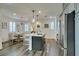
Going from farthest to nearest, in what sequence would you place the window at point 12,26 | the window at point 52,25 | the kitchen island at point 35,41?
1. the window at point 52,25
2. the window at point 12,26
3. the kitchen island at point 35,41

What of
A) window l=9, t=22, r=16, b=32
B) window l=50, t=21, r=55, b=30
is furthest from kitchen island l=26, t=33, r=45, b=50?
window l=50, t=21, r=55, b=30

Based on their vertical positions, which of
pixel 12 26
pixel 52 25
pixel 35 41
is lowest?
pixel 35 41

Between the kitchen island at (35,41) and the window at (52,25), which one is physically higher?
the window at (52,25)

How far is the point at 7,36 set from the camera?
13.3 metres

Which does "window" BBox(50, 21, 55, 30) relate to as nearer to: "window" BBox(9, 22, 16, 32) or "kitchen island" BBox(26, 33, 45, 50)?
"window" BBox(9, 22, 16, 32)

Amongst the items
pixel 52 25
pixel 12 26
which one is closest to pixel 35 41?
pixel 12 26

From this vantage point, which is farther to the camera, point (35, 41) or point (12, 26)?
point (12, 26)

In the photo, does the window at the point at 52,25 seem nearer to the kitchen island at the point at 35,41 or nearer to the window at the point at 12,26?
the window at the point at 12,26

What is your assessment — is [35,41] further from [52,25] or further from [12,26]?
[52,25]

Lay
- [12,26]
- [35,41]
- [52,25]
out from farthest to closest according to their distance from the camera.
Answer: [52,25] → [12,26] → [35,41]

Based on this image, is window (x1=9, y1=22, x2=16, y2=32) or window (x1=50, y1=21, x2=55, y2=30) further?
window (x1=50, y1=21, x2=55, y2=30)

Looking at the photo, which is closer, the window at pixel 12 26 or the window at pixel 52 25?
the window at pixel 12 26

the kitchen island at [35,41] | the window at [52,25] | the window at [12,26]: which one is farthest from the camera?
the window at [52,25]

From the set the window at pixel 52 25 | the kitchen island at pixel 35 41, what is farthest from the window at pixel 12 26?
the kitchen island at pixel 35 41
